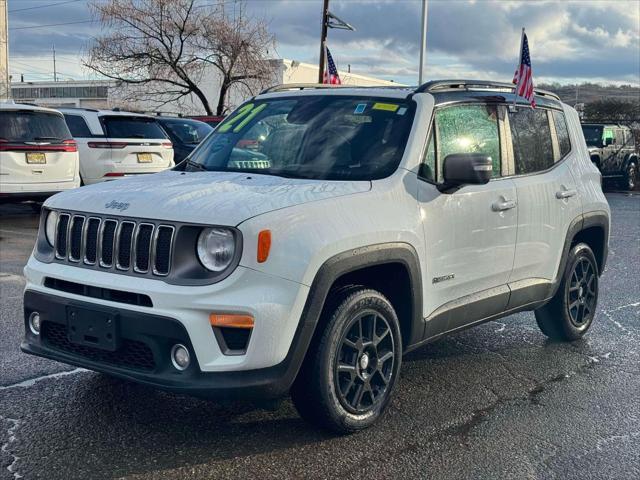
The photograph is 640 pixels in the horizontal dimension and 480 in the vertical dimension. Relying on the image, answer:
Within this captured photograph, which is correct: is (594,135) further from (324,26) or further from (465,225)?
(465,225)

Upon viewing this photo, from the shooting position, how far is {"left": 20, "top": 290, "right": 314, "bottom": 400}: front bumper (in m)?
3.59

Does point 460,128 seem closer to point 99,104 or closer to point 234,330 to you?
point 234,330

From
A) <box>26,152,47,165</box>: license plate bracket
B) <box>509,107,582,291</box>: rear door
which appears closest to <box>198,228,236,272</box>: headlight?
<box>509,107,582,291</box>: rear door

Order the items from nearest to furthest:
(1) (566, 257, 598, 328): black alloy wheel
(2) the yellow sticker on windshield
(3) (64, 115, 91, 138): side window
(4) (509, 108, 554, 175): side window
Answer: (2) the yellow sticker on windshield, (4) (509, 108, 554, 175): side window, (1) (566, 257, 598, 328): black alloy wheel, (3) (64, 115, 91, 138): side window

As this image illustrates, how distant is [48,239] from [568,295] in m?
3.77

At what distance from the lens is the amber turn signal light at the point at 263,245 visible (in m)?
3.56

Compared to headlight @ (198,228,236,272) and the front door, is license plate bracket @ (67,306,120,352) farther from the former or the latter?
the front door

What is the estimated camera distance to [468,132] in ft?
16.5

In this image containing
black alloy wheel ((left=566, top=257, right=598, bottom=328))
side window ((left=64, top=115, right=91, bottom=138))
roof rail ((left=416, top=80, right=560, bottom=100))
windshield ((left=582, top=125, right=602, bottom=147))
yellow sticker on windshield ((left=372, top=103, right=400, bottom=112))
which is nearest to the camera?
yellow sticker on windshield ((left=372, top=103, right=400, bottom=112))

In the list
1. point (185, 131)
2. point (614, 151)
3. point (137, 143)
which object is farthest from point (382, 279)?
point (614, 151)

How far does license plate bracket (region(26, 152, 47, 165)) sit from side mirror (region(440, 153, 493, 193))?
9354mm

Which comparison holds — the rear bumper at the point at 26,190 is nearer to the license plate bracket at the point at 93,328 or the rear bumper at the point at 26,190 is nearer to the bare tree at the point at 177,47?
the license plate bracket at the point at 93,328

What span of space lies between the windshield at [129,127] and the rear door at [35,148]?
1.13m

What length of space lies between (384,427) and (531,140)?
2.43 metres
